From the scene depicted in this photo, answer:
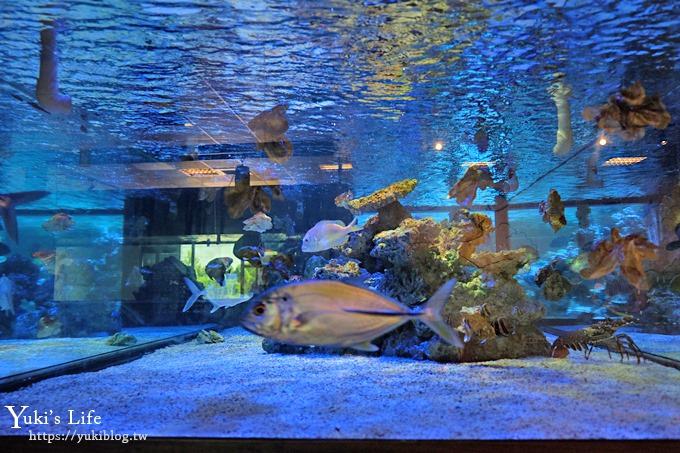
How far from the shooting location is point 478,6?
13.8ft

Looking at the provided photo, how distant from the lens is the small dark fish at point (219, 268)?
7039 mm

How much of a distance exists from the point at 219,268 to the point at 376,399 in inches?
183

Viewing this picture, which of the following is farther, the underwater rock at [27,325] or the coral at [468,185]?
the underwater rock at [27,325]

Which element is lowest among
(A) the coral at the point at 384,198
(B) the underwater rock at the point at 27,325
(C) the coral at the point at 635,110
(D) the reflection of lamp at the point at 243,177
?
(B) the underwater rock at the point at 27,325

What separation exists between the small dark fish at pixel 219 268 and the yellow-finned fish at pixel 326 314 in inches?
203

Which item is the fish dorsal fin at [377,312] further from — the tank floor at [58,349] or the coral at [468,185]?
the coral at [468,185]

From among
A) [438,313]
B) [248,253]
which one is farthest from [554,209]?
[248,253]

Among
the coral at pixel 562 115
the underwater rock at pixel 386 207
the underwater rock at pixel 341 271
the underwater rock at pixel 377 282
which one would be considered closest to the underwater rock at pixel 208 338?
the underwater rock at pixel 341 271

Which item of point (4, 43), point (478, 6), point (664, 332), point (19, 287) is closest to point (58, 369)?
point (4, 43)

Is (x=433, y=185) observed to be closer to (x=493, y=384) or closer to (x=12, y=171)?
(x=493, y=384)

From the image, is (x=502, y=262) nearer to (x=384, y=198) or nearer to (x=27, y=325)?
(x=384, y=198)

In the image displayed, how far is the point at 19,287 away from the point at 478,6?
41.4 feet

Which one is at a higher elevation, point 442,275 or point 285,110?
point 285,110

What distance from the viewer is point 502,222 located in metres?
7.39
